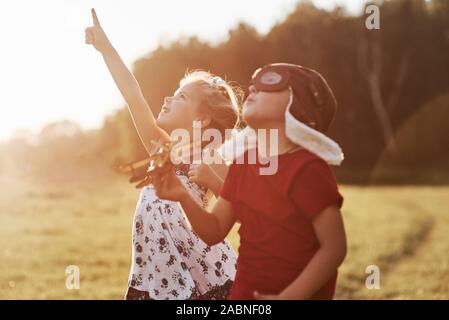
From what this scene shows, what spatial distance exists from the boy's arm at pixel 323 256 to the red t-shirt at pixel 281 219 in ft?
0.15

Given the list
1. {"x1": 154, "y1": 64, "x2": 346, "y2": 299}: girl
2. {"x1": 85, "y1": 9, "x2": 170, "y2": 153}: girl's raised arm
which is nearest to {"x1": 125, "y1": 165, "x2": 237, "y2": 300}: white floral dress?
{"x1": 85, "y1": 9, "x2": 170, "y2": 153}: girl's raised arm

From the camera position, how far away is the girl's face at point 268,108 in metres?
2.62

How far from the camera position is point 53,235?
45.2ft

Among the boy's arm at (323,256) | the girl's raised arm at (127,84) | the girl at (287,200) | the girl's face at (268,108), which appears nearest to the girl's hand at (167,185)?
the girl at (287,200)

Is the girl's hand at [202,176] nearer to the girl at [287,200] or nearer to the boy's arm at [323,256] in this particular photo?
the girl at [287,200]

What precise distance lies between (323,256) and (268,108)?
59 cm

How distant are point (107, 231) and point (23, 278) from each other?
17.6ft

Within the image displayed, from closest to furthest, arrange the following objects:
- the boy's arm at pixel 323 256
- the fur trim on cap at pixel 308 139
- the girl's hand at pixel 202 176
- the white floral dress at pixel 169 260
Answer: the boy's arm at pixel 323 256, the fur trim on cap at pixel 308 139, the girl's hand at pixel 202 176, the white floral dress at pixel 169 260

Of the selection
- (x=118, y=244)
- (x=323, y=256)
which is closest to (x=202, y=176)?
(x=323, y=256)

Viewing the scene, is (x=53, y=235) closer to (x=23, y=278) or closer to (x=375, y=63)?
(x=23, y=278)
